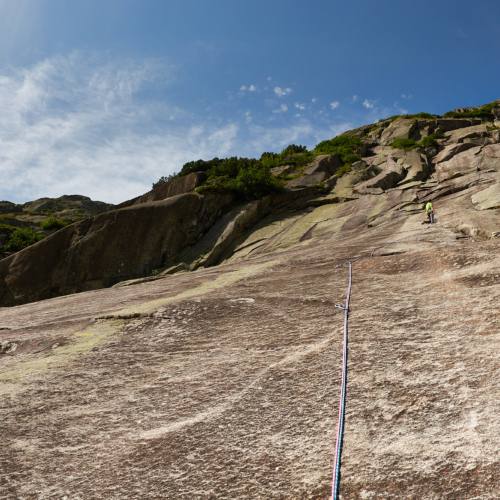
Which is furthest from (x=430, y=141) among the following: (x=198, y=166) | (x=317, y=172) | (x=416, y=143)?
(x=198, y=166)

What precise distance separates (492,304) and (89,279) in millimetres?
25746

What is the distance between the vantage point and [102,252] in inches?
1041

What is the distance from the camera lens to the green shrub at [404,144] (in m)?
38.8

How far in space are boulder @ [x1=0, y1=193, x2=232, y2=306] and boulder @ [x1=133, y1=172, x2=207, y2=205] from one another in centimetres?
412

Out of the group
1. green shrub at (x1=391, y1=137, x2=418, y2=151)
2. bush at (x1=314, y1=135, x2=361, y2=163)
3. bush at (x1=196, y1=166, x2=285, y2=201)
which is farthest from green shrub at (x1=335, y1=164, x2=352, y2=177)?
green shrub at (x1=391, y1=137, x2=418, y2=151)

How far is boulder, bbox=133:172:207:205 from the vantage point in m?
32.7

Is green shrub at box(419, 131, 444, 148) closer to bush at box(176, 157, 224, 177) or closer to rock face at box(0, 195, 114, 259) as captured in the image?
bush at box(176, 157, 224, 177)

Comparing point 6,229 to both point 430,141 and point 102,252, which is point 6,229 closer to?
point 102,252

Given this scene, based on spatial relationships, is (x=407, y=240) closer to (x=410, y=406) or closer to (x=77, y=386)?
(x=410, y=406)

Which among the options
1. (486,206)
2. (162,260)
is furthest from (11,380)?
(162,260)

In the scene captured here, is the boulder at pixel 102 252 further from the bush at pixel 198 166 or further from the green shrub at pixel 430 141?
the green shrub at pixel 430 141

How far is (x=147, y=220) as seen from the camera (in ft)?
90.2

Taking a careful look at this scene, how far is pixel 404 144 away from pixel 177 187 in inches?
1057

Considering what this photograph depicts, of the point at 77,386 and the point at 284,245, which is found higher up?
the point at 284,245
